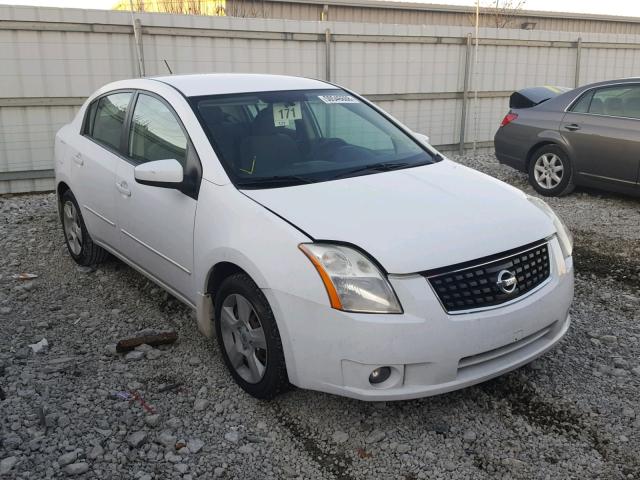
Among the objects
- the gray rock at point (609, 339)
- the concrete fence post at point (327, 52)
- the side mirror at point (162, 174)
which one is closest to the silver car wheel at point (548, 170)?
the concrete fence post at point (327, 52)

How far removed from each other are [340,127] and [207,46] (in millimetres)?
6081

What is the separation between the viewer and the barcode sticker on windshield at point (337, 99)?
4.32 metres

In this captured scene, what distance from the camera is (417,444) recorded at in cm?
297

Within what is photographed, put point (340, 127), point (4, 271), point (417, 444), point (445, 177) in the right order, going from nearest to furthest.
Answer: point (417, 444)
point (445, 177)
point (340, 127)
point (4, 271)

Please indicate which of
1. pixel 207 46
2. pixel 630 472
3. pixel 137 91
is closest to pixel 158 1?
pixel 207 46

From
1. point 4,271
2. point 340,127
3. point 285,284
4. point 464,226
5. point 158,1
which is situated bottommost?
point 4,271

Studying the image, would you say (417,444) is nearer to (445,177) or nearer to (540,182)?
(445,177)

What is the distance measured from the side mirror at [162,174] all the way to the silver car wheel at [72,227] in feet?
6.43

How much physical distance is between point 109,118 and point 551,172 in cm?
540

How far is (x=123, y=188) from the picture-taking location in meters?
4.25

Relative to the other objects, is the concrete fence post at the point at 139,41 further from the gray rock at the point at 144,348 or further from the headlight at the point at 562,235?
the headlight at the point at 562,235

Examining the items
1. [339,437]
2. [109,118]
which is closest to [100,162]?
[109,118]

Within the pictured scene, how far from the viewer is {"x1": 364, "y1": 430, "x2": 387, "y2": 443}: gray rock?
9.85ft

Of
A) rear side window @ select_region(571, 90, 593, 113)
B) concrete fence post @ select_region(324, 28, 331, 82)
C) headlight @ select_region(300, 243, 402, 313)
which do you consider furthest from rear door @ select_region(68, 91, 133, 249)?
concrete fence post @ select_region(324, 28, 331, 82)
